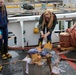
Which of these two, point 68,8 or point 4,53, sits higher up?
point 68,8

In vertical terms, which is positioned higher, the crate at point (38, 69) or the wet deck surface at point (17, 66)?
the crate at point (38, 69)

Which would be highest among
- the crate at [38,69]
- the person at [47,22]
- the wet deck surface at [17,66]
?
the person at [47,22]

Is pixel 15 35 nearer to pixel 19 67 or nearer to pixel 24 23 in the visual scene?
pixel 24 23

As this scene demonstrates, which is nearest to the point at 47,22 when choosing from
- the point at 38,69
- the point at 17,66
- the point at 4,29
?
the point at 4,29

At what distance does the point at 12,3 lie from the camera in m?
5.68

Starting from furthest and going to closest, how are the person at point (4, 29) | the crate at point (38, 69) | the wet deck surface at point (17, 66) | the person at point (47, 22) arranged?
the person at point (47, 22), the person at point (4, 29), the wet deck surface at point (17, 66), the crate at point (38, 69)

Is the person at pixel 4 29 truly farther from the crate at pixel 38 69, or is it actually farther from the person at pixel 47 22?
the crate at pixel 38 69

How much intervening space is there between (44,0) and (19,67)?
2.94 meters

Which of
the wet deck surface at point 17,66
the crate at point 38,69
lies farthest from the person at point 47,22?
the crate at point 38,69

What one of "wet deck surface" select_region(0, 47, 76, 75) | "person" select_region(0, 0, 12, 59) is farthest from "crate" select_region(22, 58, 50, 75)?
"person" select_region(0, 0, 12, 59)

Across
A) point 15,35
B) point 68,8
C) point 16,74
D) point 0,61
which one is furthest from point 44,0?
point 16,74

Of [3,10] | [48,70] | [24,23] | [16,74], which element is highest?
[3,10]

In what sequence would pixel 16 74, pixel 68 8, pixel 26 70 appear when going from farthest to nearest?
pixel 68 8, pixel 16 74, pixel 26 70

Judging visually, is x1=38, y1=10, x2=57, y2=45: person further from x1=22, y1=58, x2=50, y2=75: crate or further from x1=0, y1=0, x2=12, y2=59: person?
x1=22, y1=58, x2=50, y2=75: crate
